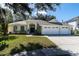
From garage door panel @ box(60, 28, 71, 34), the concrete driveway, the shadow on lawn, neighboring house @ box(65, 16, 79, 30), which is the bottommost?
the shadow on lawn

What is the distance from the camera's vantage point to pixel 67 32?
9188 millimetres

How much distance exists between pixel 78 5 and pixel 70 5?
0.20 m

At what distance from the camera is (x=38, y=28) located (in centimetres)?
917

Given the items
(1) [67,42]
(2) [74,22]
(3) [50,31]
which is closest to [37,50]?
(3) [50,31]

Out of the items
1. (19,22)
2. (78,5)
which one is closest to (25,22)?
(19,22)

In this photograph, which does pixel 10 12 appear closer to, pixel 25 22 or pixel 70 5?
pixel 25 22

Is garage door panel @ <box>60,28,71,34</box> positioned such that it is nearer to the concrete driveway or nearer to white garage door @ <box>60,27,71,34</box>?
white garage door @ <box>60,27,71,34</box>

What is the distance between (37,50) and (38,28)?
56cm

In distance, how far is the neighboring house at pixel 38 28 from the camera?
9125 millimetres

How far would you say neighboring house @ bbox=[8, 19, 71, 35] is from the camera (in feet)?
29.9

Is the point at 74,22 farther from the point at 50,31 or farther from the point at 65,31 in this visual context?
the point at 50,31

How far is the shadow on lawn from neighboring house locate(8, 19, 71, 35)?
1.17ft

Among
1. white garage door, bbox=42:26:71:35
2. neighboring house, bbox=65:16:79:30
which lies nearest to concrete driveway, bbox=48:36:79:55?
white garage door, bbox=42:26:71:35

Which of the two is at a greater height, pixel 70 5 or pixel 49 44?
pixel 70 5
